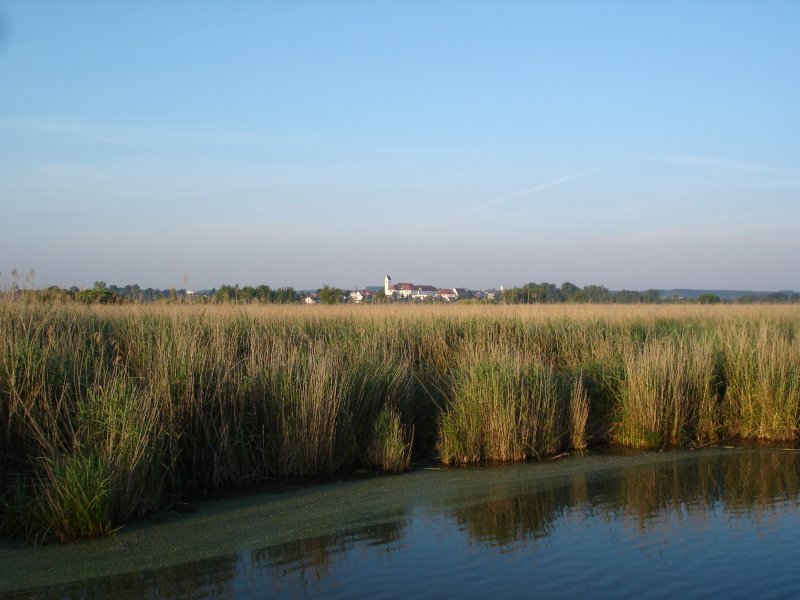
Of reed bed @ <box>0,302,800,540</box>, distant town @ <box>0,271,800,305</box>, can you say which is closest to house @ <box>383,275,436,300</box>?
distant town @ <box>0,271,800,305</box>

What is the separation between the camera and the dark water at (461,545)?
4809 millimetres

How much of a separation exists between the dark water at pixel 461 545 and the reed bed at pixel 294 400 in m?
0.51

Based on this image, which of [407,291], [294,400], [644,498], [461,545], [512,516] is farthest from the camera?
[407,291]

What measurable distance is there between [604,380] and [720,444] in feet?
5.24

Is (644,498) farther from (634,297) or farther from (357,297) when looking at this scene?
(634,297)

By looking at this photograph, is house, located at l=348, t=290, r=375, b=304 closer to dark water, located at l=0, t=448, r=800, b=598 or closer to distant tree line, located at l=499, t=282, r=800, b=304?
distant tree line, located at l=499, t=282, r=800, b=304

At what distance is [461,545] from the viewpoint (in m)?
5.58

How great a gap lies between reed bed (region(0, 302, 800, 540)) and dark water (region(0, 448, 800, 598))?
510 mm

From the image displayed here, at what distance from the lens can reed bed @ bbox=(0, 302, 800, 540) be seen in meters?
5.96

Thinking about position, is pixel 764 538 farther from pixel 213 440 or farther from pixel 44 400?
pixel 44 400

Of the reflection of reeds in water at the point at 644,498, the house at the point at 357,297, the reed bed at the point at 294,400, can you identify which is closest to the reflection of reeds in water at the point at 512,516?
the reflection of reeds in water at the point at 644,498

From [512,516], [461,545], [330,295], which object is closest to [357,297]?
[330,295]

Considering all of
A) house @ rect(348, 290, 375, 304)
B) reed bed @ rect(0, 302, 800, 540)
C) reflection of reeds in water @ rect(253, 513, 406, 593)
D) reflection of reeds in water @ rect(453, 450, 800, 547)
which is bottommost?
reflection of reeds in water @ rect(453, 450, 800, 547)

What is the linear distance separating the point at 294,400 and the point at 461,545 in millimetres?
2638
